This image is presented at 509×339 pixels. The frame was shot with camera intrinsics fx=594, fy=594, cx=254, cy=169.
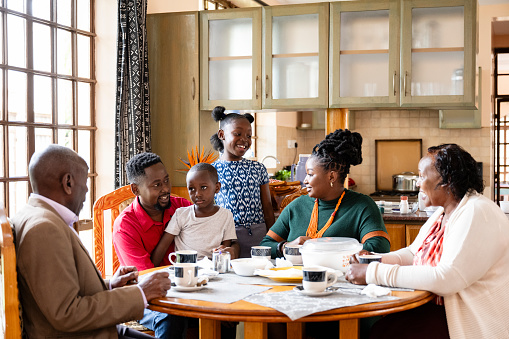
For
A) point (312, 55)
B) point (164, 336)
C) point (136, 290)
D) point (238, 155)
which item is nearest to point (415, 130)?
point (312, 55)

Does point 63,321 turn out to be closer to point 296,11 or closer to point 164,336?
point 164,336

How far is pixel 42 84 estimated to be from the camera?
4.02 m

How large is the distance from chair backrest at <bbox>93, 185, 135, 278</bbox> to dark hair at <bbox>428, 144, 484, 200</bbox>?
1764 mm

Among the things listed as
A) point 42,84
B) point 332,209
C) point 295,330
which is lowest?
point 295,330

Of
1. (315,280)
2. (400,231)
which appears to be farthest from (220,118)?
(315,280)

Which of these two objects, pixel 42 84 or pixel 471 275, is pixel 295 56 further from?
pixel 471 275

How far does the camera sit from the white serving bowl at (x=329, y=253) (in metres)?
2.21

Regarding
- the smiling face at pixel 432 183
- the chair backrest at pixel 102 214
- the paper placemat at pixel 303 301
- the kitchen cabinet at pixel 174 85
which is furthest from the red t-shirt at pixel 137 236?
the kitchen cabinet at pixel 174 85

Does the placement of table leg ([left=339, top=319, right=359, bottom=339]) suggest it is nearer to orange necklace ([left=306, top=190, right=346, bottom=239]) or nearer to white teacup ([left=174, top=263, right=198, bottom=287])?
white teacup ([left=174, top=263, right=198, bottom=287])

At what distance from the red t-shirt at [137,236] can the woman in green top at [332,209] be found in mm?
534

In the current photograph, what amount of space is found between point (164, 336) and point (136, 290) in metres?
0.70

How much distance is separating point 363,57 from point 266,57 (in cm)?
72

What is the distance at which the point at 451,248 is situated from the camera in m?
1.99

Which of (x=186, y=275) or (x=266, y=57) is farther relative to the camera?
(x=266, y=57)
